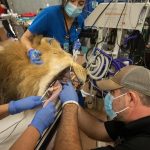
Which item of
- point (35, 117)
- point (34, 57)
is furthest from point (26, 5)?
point (35, 117)

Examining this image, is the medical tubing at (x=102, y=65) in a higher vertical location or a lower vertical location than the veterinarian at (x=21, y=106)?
lower

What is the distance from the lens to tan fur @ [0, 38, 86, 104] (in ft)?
4.00

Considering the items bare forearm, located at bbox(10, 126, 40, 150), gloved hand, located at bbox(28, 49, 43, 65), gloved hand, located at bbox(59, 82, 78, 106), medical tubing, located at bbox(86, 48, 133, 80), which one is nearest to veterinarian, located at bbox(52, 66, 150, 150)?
gloved hand, located at bbox(59, 82, 78, 106)

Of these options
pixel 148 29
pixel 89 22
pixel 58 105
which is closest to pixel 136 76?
pixel 58 105

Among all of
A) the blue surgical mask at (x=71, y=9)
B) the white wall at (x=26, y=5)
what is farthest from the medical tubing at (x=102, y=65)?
the white wall at (x=26, y=5)

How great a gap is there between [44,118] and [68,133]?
13 cm

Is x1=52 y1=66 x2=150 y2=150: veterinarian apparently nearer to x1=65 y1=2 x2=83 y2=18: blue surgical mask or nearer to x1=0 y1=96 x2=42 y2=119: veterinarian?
x1=0 y1=96 x2=42 y2=119: veterinarian

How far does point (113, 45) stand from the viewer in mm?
2092

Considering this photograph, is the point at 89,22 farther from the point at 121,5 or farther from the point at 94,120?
the point at 94,120

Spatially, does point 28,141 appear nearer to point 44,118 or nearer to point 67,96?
point 44,118

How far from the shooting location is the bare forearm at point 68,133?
36.9 inches

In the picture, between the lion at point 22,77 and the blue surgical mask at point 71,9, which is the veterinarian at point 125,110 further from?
the blue surgical mask at point 71,9

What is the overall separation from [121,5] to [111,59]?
46 cm

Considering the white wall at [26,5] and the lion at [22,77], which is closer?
the lion at [22,77]
